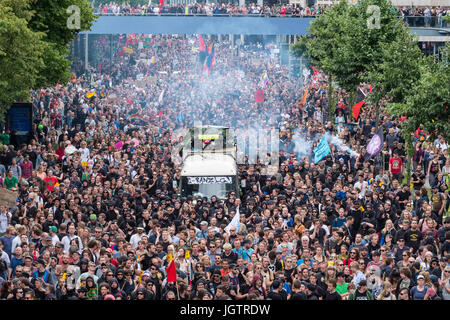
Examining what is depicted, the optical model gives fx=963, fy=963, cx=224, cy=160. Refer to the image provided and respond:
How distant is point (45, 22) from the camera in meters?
33.5

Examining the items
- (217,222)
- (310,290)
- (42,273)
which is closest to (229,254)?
(310,290)

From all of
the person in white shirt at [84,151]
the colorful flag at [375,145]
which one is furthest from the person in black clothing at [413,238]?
the person in white shirt at [84,151]

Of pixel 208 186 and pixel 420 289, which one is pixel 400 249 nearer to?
pixel 420 289

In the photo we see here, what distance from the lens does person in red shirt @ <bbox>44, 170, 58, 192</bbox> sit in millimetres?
23172

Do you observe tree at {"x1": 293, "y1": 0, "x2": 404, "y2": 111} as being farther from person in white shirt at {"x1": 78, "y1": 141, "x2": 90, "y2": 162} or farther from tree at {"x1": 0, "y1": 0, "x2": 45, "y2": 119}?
tree at {"x1": 0, "y1": 0, "x2": 45, "y2": 119}

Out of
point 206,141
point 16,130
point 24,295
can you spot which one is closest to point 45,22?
point 16,130

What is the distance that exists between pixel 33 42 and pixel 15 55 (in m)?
1.05

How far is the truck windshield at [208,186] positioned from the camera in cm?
2194

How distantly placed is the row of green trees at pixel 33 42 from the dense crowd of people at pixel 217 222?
168cm

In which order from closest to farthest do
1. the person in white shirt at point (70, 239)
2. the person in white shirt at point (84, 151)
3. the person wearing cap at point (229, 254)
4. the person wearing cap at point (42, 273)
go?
the person wearing cap at point (42, 273) < the person wearing cap at point (229, 254) < the person in white shirt at point (70, 239) < the person in white shirt at point (84, 151)

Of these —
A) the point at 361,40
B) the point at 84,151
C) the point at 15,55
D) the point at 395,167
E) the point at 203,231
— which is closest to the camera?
the point at 203,231

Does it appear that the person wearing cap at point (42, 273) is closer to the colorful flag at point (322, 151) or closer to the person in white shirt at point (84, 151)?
the colorful flag at point (322, 151)

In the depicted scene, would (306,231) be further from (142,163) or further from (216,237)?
(142,163)

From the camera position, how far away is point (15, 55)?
Answer: 28.0m
